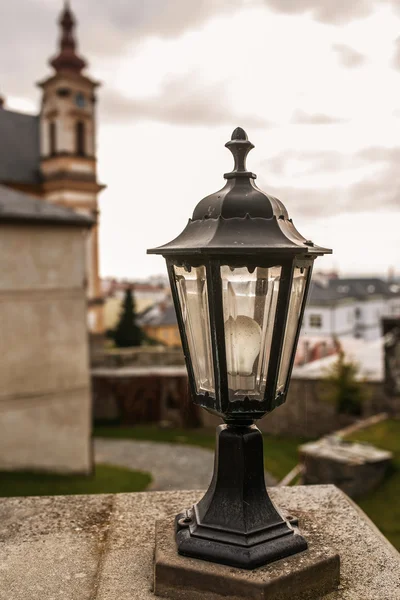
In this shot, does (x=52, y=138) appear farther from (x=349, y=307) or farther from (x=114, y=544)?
(x=114, y=544)

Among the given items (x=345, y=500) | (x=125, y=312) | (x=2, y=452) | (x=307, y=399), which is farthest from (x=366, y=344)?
(x=345, y=500)

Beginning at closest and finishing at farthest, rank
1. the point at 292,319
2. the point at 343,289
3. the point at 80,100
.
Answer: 1. the point at 292,319
2. the point at 80,100
3. the point at 343,289

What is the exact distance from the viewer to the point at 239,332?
93.4 inches

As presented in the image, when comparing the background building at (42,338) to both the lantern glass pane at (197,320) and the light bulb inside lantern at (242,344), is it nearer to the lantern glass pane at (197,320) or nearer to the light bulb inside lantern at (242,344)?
the lantern glass pane at (197,320)

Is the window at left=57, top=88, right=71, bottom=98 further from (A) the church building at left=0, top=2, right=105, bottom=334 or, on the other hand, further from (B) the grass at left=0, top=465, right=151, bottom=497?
(B) the grass at left=0, top=465, right=151, bottom=497

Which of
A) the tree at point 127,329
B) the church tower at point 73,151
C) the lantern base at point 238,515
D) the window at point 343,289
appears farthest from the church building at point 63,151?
the lantern base at point 238,515

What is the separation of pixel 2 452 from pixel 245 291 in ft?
40.2

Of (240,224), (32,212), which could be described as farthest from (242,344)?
(32,212)

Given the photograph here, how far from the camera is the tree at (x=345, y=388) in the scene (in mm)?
22125

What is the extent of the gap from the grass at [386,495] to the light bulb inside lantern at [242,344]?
8.93 meters

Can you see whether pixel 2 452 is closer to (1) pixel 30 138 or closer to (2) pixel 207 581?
(2) pixel 207 581

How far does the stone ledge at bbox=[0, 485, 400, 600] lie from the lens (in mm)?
2414

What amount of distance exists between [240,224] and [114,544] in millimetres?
1629

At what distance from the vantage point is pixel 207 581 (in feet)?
7.45
